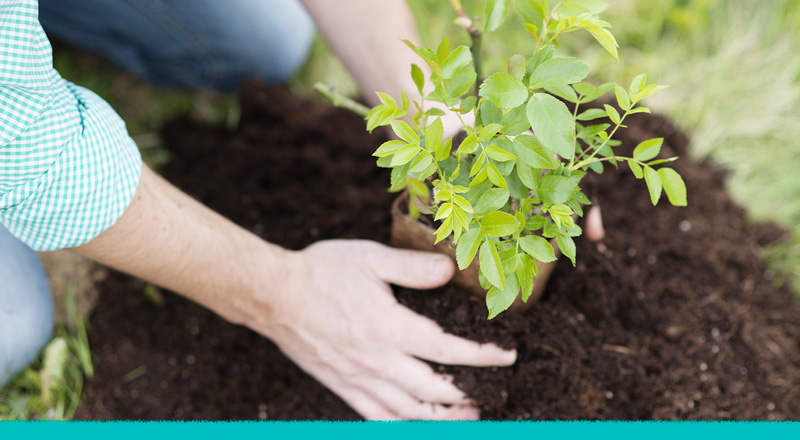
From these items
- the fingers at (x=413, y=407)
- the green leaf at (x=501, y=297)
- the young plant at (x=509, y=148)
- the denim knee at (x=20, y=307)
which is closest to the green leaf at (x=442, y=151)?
the young plant at (x=509, y=148)

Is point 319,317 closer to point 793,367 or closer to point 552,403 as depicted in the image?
point 552,403

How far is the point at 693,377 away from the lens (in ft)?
4.24

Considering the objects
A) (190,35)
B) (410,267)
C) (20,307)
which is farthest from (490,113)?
(190,35)

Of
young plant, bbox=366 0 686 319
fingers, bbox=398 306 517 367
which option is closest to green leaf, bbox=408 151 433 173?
young plant, bbox=366 0 686 319

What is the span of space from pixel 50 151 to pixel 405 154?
563 millimetres

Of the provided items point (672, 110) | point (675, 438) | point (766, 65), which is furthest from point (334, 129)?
point (766, 65)

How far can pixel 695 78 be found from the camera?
208cm

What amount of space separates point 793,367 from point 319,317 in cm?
114

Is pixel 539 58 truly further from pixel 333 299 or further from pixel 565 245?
pixel 333 299

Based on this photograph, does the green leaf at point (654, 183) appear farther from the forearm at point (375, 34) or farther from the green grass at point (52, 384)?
the green grass at point (52, 384)

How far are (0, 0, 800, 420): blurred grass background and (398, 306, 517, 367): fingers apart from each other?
108cm

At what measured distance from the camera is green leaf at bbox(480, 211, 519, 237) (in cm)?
79

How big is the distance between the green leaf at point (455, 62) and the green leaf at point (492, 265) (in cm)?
24

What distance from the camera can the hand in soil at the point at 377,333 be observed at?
116cm
